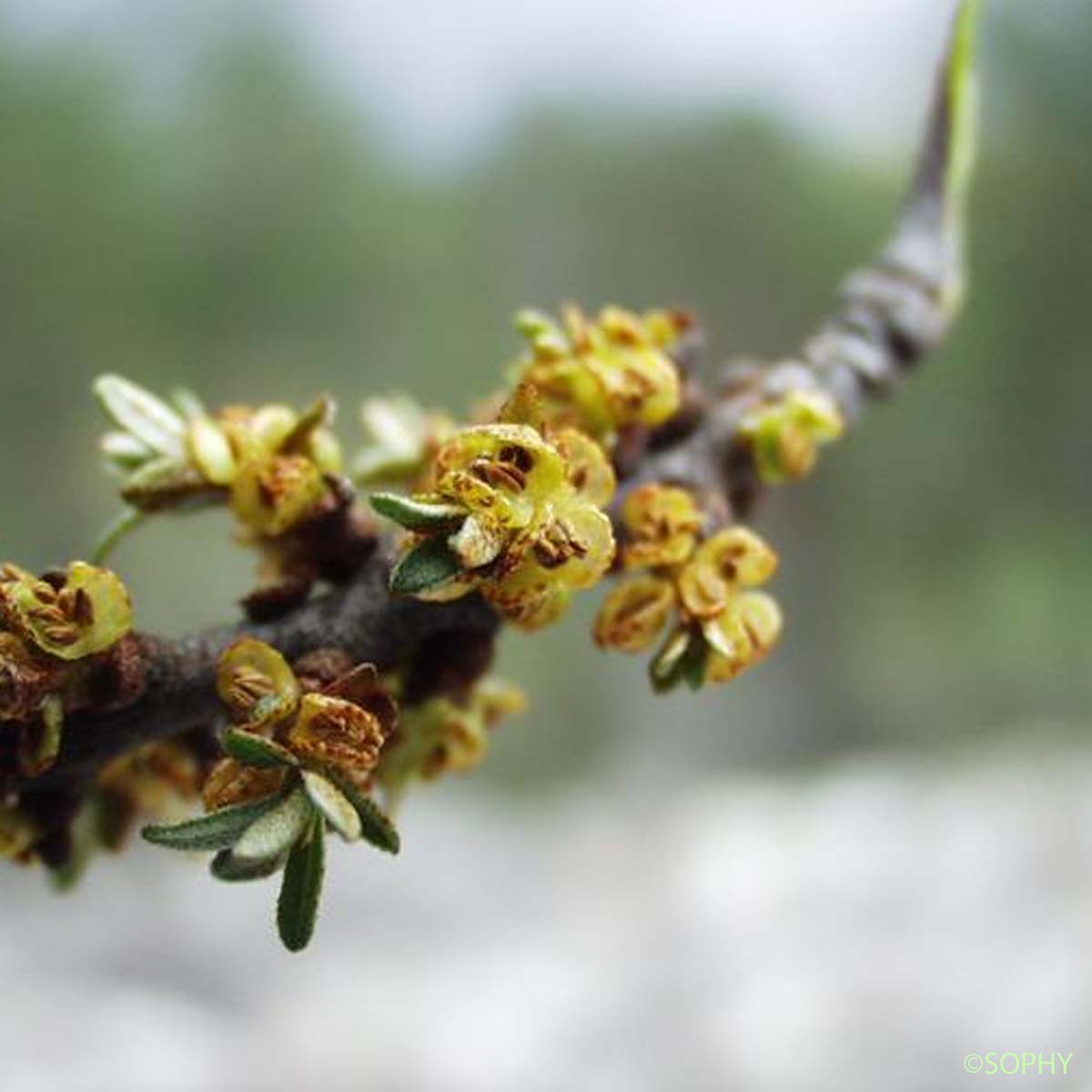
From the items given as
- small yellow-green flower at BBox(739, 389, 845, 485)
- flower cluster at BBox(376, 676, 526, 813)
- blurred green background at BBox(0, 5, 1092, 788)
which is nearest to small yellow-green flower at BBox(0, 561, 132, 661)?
flower cluster at BBox(376, 676, 526, 813)

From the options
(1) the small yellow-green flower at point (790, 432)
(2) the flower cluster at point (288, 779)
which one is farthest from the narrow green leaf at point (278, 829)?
(1) the small yellow-green flower at point (790, 432)

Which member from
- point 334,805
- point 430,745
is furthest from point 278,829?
point 430,745

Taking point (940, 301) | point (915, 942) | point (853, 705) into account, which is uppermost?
point (853, 705)

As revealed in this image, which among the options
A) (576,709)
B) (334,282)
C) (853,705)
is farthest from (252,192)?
(853,705)

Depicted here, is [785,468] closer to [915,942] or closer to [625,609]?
[625,609]

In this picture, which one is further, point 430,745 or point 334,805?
point 430,745

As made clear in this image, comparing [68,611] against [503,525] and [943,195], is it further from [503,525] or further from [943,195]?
[943,195]
